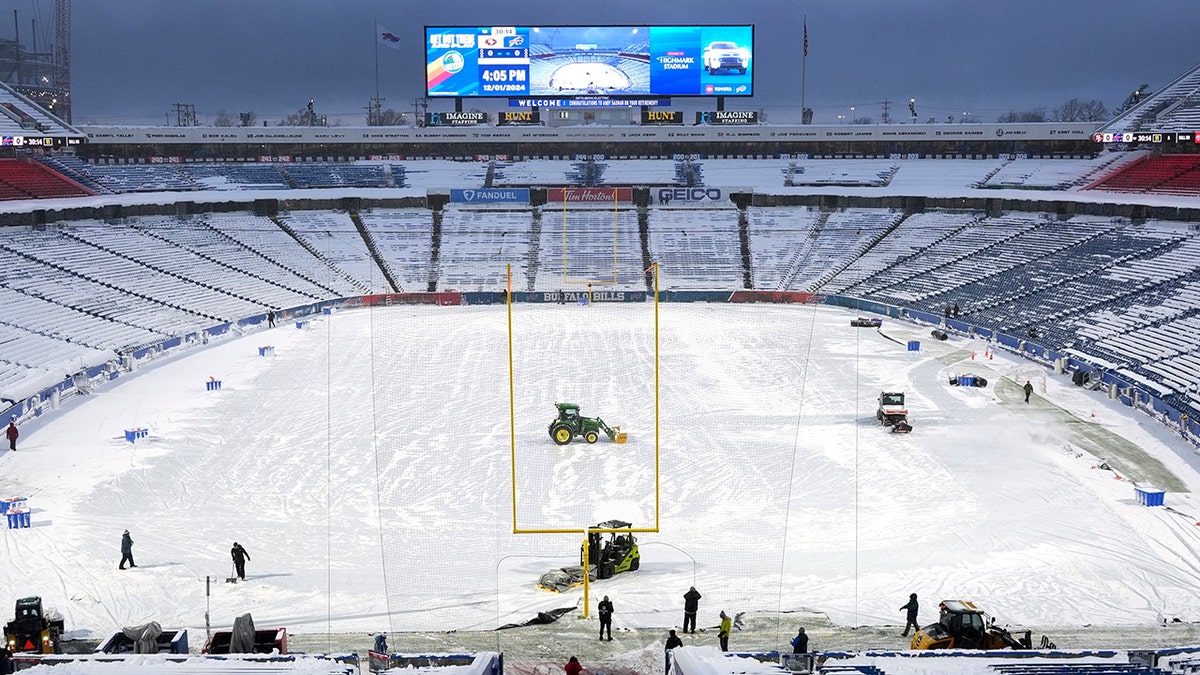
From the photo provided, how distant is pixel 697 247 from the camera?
54.1 meters

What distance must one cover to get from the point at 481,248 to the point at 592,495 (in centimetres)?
3648

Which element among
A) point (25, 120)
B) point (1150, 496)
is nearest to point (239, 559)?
point (1150, 496)

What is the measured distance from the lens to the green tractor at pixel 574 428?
22.1m

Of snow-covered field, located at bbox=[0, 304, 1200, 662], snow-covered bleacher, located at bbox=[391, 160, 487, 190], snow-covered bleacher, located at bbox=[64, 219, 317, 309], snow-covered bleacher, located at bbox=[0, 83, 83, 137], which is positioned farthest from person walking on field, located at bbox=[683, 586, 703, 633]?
snow-covered bleacher, located at bbox=[391, 160, 487, 190]

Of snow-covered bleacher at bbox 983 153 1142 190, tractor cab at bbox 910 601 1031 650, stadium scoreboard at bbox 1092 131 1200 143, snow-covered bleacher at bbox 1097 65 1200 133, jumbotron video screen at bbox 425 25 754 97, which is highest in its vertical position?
jumbotron video screen at bbox 425 25 754 97

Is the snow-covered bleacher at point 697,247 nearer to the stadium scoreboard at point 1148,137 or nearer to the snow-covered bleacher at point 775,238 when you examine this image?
the snow-covered bleacher at point 775,238

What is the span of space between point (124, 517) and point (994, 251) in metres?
37.6

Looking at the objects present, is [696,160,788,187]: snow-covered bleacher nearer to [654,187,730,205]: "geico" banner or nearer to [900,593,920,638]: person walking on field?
[654,187,730,205]: "geico" banner

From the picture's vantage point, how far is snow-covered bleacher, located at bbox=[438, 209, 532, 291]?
164 feet

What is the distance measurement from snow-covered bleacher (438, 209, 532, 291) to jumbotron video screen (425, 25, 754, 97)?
6740 millimetres

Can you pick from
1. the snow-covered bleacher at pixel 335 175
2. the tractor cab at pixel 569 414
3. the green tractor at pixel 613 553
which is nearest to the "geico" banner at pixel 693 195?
the snow-covered bleacher at pixel 335 175

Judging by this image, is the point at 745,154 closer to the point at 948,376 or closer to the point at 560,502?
the point at 948,376

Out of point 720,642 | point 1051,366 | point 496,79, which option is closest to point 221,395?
point 720,642

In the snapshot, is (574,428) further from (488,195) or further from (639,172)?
(639,172)
